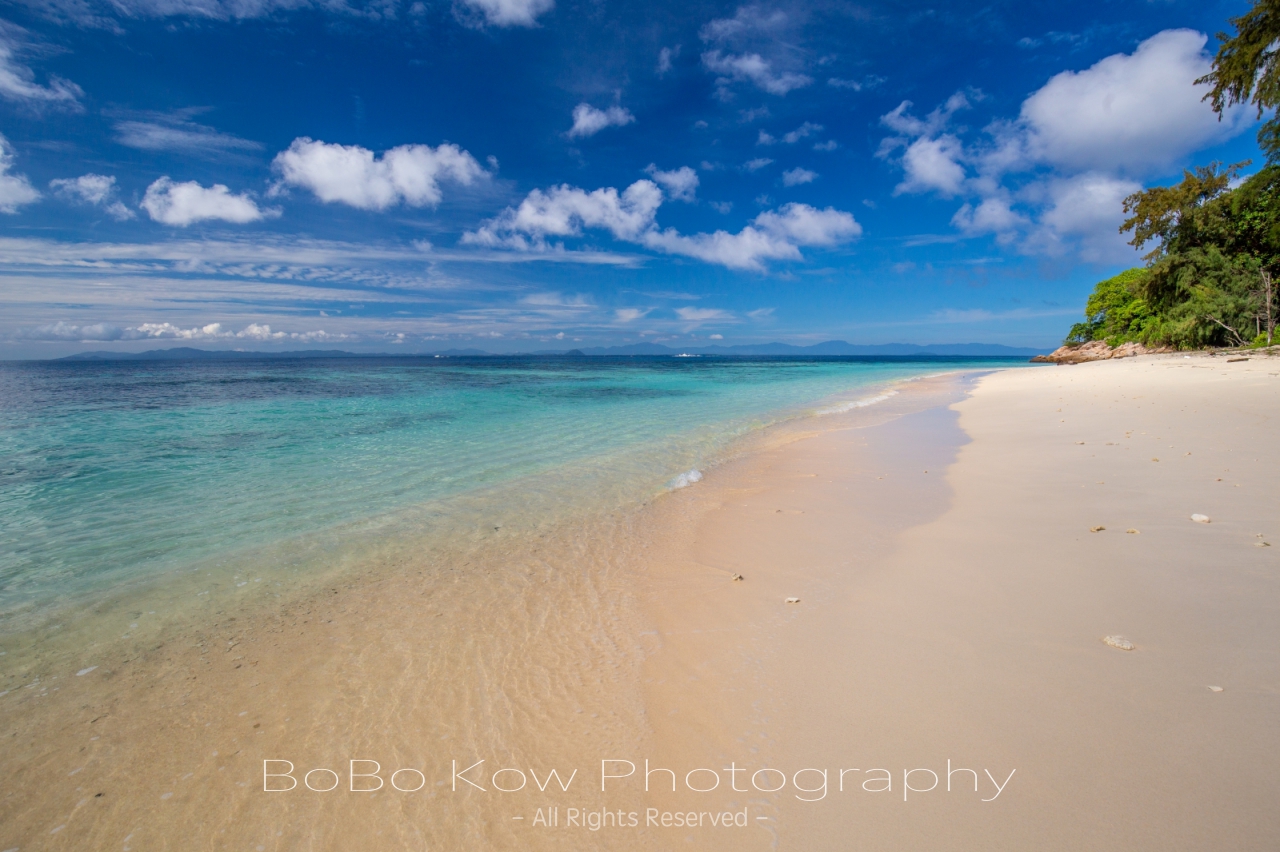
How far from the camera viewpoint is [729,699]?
9.80ft

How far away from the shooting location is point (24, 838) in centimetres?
230

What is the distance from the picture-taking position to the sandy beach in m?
2.18

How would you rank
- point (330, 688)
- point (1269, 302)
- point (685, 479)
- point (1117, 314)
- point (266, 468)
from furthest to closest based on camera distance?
1. point (1117, 314)
2. point (1269, 302)
3. point (266, 468)
4. point (685, 479)
5. point (330, 688)

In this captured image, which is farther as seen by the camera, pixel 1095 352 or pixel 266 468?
pixel 1095 352

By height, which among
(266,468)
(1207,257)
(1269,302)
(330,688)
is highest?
(1207,257)

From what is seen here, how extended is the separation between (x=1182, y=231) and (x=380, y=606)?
4559cm

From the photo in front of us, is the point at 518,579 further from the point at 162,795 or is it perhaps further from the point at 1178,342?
the point at 1178,342

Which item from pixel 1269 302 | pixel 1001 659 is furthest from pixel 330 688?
pixel 1269 302

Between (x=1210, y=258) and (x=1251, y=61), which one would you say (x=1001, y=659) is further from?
(x=1210, y=258)

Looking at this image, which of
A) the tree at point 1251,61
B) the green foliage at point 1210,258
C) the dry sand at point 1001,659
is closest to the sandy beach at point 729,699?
the dry sand at point 1001,659

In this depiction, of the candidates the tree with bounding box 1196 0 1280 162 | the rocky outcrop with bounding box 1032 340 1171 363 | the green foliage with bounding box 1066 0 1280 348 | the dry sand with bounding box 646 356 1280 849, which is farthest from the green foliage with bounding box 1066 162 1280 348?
the dry sand with bounding box 646 356 1280 849

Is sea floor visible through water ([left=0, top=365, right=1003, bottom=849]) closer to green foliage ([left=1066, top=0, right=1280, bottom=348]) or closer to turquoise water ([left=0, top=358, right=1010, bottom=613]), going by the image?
turquoise water ([left=0, top=358, right=1010, bottom=613])

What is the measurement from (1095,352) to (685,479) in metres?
61.1

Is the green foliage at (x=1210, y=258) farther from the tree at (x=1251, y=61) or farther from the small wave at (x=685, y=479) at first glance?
the small wave at (x=685, y=479)
